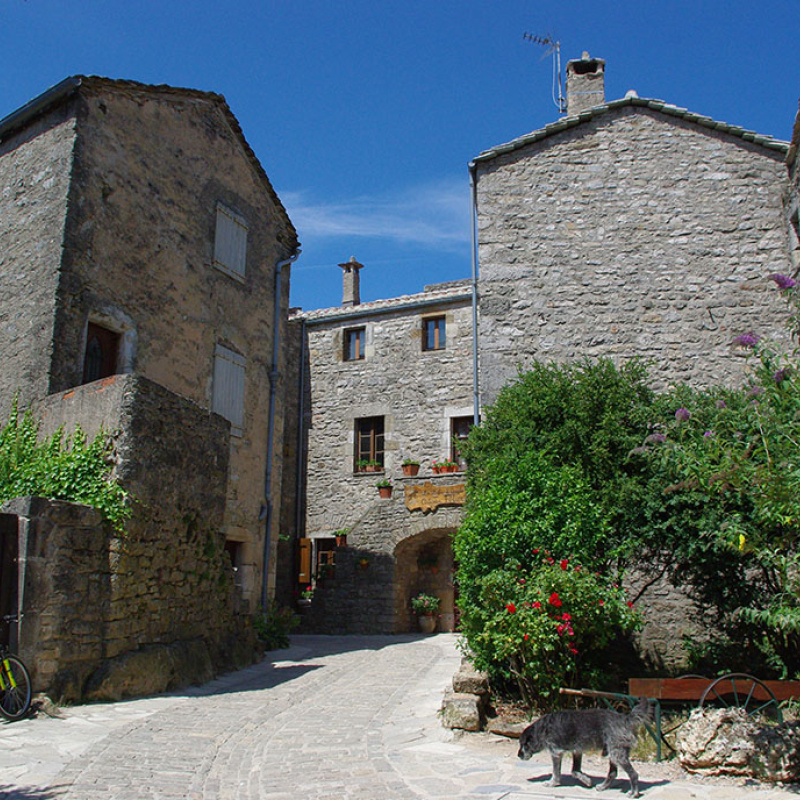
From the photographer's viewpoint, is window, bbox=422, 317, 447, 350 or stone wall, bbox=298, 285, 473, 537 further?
window, bbox=422, 317, 447, 350

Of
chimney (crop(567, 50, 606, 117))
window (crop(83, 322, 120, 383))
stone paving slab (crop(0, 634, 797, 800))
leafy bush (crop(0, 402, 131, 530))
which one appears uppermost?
chimney (crop(567, 50, 606, 117))

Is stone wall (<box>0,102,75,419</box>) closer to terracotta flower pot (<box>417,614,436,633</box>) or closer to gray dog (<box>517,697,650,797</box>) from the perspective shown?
gray dog (<box>517,697,650,797</box>)

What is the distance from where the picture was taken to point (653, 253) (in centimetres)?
1054

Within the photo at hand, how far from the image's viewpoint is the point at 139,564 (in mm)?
8078

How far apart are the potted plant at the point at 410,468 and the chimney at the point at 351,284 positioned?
6.91m

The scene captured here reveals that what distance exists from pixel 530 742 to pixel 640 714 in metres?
0.73

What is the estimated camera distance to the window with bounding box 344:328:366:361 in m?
19.1

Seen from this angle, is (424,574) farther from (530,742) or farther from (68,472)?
(530,742)

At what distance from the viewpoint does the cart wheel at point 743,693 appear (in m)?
5.52

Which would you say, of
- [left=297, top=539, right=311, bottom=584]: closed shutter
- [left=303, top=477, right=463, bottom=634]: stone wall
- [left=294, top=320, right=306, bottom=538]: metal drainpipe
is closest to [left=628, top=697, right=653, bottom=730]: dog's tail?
[left=303, top=477, right=463, bottom=634]: stone wall

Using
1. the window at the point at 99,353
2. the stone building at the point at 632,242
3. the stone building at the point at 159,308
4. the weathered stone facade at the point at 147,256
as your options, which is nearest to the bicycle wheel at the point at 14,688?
the stone building at the point at 159,308

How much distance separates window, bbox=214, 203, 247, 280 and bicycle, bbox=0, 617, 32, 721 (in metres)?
7.83

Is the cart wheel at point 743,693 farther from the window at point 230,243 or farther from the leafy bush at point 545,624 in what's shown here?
the window at point 230,243

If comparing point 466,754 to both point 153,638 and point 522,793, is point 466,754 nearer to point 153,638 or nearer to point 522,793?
point 522,793
